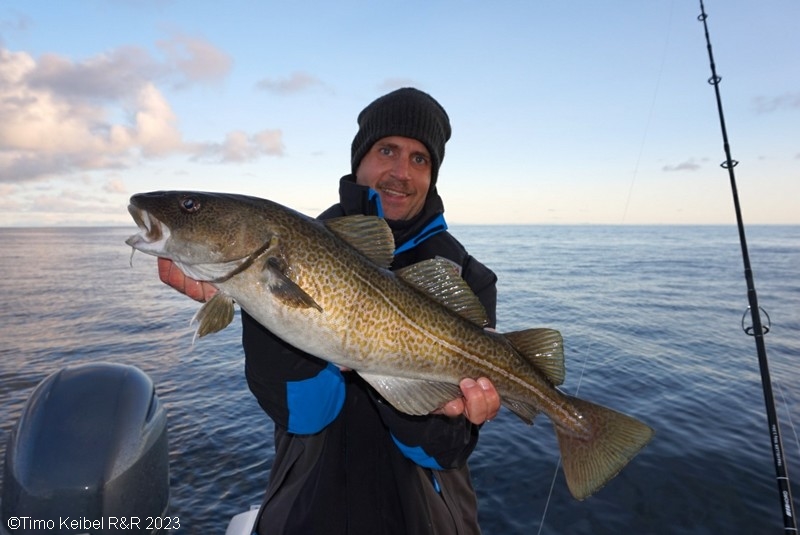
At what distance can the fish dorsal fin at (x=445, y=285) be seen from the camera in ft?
10.7

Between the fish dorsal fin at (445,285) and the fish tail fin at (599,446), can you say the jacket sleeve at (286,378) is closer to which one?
the fish dorsal fin at (445,285)

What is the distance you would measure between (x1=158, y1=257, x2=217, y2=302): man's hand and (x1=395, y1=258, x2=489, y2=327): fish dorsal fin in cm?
135

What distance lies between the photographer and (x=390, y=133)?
4.59m

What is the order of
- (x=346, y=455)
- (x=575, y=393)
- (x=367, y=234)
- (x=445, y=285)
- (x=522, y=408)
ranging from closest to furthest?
(x=367, y=234)
(x=445, y=285)
(x=522, y=408)
(x=346, y=455)
(x=575, y=393)

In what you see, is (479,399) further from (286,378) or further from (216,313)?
(216,313)

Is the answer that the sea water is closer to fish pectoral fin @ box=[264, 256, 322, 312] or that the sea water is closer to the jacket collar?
the jacket collar

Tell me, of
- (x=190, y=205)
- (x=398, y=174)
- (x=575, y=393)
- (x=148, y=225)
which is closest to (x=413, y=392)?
(x=190, y=205)

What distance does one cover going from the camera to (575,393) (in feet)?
38.2

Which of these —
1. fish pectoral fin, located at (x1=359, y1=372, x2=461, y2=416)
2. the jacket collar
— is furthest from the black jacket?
the jacket collar

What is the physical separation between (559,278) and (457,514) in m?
28.9

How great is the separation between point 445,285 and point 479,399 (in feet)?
2.69

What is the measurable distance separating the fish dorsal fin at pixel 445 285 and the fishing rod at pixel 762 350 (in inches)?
148

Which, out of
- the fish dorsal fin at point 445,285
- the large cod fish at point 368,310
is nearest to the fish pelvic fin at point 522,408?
the large cod fish at point 368,310

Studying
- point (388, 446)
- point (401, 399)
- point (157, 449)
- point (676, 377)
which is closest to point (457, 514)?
point (388, 446)
